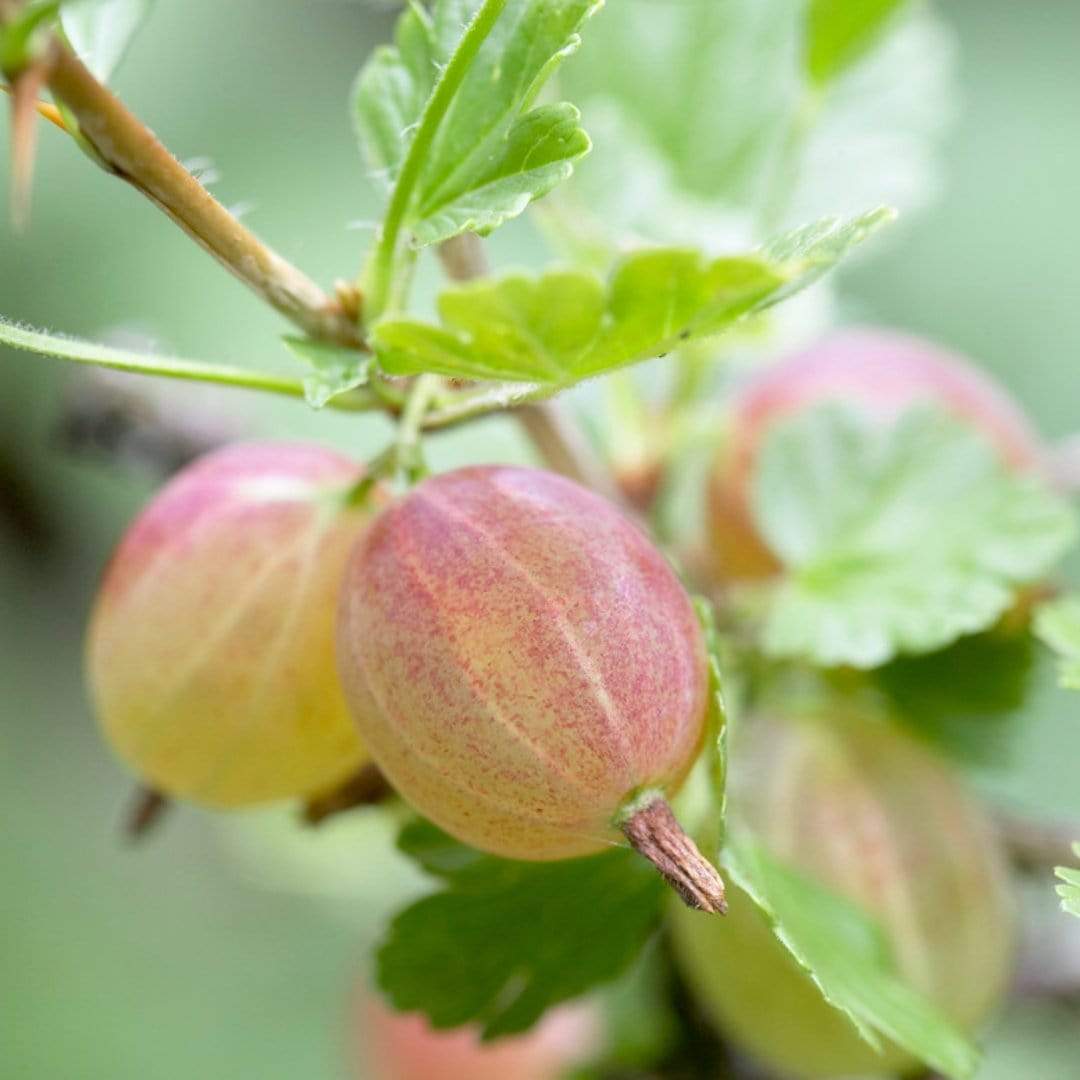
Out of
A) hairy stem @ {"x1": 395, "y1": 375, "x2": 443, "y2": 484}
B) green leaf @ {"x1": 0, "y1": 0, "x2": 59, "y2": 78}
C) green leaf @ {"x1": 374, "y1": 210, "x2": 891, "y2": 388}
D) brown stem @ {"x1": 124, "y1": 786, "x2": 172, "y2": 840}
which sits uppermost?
green leaf @ {"x1": 0, "y1": 0, "x2": 59, "y2": 78}

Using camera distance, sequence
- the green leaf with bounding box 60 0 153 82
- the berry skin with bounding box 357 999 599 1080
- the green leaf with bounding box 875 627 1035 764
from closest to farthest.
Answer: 1. the green leaf with bounding box 60 0 153 82
2. the green leaf with bounding box 875 627 1035 764
3. the berry skin with bounding box 357 999 599 1080

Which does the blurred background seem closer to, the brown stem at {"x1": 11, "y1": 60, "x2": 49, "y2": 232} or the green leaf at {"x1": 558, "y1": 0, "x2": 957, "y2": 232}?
the green leaf at {"x1": 558, "y1": 0, "x2": 957, "y2": 232}

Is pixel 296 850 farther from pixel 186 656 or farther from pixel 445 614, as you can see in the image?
pixel 445 614

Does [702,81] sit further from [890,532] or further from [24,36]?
[24,36]

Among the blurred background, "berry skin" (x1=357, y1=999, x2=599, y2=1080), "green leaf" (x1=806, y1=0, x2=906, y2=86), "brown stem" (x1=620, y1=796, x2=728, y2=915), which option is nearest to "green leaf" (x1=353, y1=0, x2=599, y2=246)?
"brown stem" (x1=620, y1=796, x2=728, y2=915)

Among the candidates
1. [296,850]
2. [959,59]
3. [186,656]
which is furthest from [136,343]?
[959,59]

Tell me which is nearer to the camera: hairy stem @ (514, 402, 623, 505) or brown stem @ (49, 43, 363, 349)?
brown stem @ (49, 43, 363, 349)

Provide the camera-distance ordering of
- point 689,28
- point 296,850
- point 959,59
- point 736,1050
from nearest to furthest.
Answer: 1. point 736,1050
2. point 689,28
3. point 296,850
4. point 959,59
